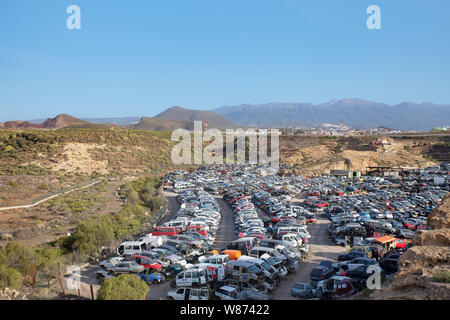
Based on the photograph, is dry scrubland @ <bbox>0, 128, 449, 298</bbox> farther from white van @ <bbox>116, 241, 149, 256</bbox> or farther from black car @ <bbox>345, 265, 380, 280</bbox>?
black car @ <bbox>345, 265, 380, 280</bbox>

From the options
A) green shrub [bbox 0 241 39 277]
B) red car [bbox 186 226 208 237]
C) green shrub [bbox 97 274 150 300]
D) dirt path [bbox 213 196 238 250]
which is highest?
green shrub [bbox 97 274 150 300]

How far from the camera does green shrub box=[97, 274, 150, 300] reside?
8602 millimetres

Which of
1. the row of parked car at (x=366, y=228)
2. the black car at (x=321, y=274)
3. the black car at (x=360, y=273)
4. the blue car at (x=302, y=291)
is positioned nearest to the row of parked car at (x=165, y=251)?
the blue car at (x=302, y=291)

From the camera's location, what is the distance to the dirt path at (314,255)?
432 inches

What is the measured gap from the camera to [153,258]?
1326 centimetres

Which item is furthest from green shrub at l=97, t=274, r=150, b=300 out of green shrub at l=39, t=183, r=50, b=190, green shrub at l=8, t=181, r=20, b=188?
green shrub at l=8, t=181, r=20, b=188

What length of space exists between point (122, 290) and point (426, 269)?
7222 mm

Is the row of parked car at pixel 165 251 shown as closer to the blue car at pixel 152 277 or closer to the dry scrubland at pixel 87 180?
the blue car at pixel 152 277

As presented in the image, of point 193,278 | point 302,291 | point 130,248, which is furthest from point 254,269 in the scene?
point 130,248

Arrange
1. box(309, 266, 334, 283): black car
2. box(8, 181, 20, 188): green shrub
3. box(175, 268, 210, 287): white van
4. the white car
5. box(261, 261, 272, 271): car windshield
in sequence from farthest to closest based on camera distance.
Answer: box(8, 181, 20, 188): green shrub, box(261, 261, 272, 271): car windshield, box(309, 266, 334, 283): black car, box(175, 268, 210, 287): white van, the white car

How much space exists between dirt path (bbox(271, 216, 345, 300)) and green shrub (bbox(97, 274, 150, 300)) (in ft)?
13.8

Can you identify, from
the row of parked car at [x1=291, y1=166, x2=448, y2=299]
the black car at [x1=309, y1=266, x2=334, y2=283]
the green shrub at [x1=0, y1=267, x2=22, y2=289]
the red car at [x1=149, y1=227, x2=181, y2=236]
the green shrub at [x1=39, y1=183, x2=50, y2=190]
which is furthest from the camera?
the green shrub at [x1=39, y1=183, x2=50, y2=190]

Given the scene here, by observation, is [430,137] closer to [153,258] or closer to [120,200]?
[120,200]

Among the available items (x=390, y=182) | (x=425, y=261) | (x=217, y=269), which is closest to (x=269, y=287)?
(x=217, y=269)
